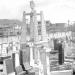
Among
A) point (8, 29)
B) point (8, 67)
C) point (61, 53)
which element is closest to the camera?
point (8, 67)

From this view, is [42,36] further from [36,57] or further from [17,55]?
[17,55]

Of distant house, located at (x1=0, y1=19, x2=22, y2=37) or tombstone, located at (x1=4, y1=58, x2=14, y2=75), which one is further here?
distant house, located at (x1=0, y1=19, x2=22, y2=37)

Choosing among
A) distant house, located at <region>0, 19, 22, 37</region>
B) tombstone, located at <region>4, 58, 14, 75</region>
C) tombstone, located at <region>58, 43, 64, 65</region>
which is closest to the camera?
tombstone, located at <region>4, 58, 14, 75</region>

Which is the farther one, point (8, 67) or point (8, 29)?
point (8, 29)

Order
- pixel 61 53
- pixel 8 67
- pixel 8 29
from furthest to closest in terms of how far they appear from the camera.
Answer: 1. pixel 8 29
2. pixel 61 53
3. pixel 8 67

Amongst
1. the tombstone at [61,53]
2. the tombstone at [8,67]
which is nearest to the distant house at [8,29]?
the tombstone at [61,53]

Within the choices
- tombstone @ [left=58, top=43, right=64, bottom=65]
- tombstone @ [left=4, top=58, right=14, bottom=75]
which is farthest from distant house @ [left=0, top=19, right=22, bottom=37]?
tombstone @ [left=4, top=58, right=14, bottom=75]

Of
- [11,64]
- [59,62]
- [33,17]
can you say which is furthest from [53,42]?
[11,64]

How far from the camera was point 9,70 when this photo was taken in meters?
5.75

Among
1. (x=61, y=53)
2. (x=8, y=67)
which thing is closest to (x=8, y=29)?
(x=61, y=53)

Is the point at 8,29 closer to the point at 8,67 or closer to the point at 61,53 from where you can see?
the point at 61,53

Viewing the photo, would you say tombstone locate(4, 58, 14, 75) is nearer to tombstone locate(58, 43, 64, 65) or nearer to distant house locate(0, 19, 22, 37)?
tombstone locate(58, 43, 64, 65)

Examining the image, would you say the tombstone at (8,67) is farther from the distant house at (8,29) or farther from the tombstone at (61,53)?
the distant house at (8,29)

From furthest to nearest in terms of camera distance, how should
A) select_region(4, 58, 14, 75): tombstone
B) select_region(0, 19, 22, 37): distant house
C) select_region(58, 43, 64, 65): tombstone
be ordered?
1. select_region(0, 19, 22, 37): distant house
2. select_region(58, 43, 64, 65): tombstone
3. select_region(4, 58, 14, 75): tombstone
